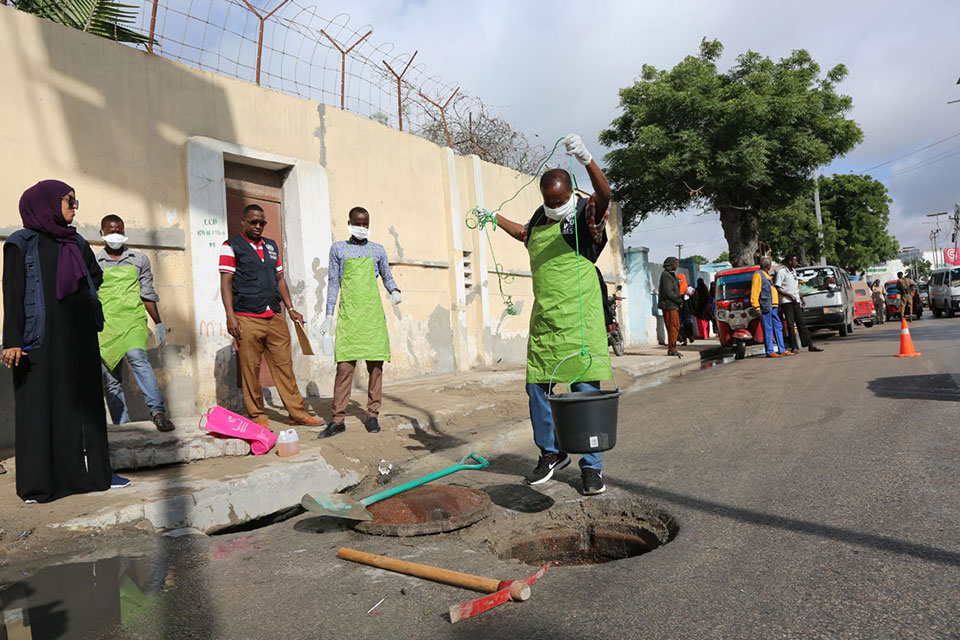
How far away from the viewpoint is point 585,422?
10.6ft

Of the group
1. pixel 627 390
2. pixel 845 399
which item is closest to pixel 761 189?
pixel 627 390

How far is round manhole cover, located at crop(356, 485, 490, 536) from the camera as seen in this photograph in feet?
10.4

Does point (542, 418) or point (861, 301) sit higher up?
point (861, 301)

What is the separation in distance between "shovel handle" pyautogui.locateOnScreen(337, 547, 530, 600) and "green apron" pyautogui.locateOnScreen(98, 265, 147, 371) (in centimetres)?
326

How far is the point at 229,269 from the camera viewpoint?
17.5 ft

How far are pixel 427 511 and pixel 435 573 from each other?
1028mm

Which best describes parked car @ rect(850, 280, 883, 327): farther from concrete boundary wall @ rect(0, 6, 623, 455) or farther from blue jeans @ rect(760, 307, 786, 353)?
concrete boundary wall @ rect(0, 6, 623, 455)

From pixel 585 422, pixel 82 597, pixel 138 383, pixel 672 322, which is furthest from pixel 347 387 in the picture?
pixel 672 322

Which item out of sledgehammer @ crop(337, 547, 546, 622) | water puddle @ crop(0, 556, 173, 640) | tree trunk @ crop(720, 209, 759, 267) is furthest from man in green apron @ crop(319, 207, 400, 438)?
tree trunk @ crop(720, 209, 759, 267)

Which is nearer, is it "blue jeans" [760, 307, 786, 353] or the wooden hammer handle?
the wooden hammer handle

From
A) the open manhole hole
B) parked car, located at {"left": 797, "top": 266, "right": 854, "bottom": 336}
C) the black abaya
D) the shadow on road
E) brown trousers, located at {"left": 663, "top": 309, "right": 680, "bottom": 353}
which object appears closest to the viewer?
the open manhole hole

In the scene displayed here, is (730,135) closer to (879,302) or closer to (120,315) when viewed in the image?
(879,302)

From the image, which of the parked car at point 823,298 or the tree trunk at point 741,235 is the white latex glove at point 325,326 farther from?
the tree trunk at point 741,235

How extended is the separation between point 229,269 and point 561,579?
3.98 metres
